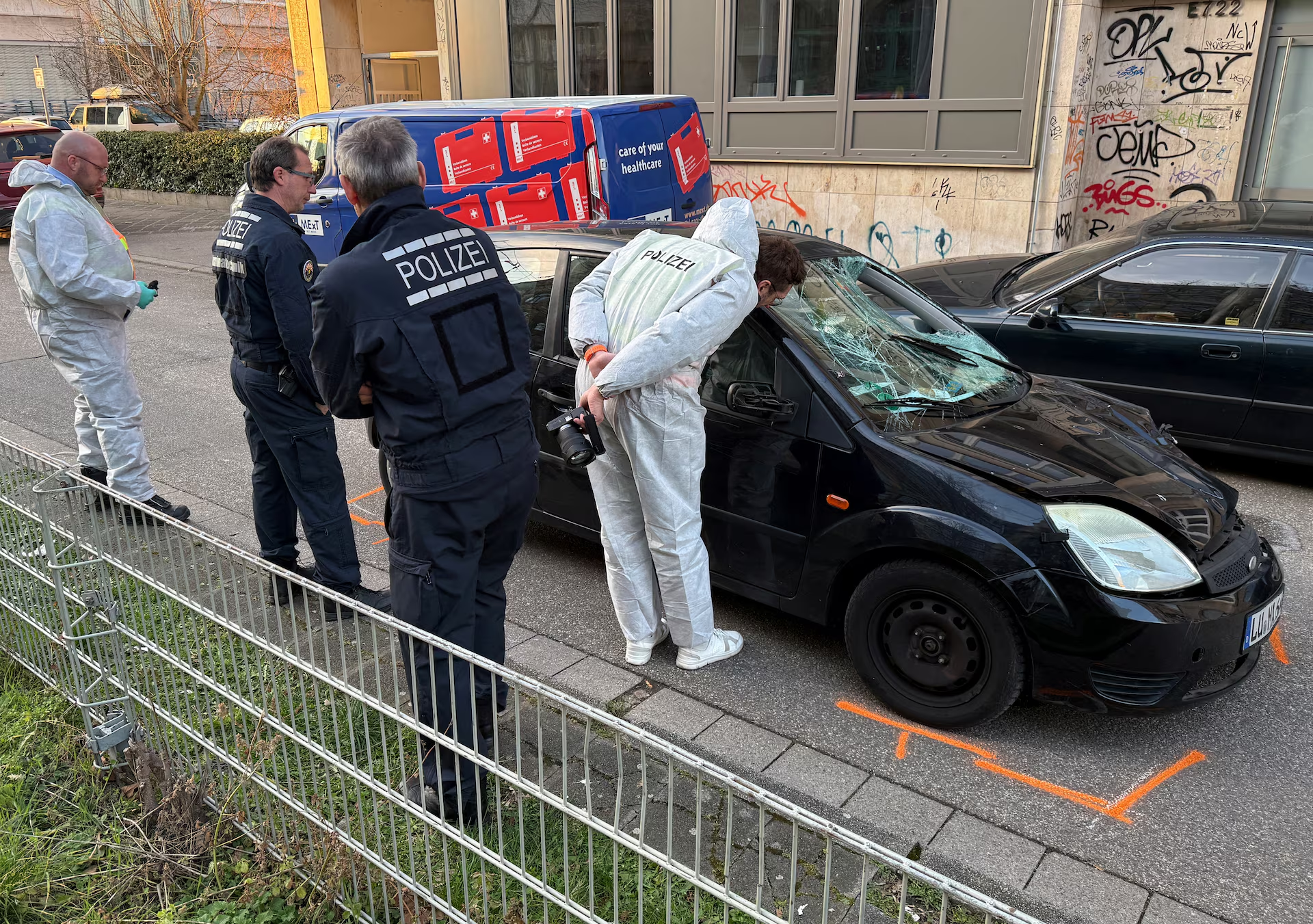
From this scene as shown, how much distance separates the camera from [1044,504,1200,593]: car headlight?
10.7 ft

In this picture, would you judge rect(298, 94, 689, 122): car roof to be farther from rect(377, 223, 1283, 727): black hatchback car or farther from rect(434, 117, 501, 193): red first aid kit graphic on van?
rect(377, 223, 1283, 727): black hatchback car

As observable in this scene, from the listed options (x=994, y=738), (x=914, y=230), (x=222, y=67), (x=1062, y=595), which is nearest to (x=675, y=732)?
(x=994, y=738)

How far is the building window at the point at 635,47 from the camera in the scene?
1366cm

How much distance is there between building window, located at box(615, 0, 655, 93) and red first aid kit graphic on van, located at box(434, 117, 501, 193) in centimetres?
468

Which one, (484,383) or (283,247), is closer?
(484,383)

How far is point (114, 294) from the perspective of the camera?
512cm

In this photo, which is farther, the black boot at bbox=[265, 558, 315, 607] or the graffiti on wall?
the graffiti on wall

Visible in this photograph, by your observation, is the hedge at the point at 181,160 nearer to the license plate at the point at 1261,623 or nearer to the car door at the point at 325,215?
the car door at the point at 325,215

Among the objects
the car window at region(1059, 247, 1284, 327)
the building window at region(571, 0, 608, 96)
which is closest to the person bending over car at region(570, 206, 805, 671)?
the car window at region(1059, 247, 1284, 327)

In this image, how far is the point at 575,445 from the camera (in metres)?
3.45

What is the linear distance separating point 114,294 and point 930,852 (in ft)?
15.2

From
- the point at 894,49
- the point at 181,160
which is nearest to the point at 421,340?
the point at 894,49

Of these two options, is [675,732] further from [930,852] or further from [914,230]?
[914,230]

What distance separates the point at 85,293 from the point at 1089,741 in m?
5.00
